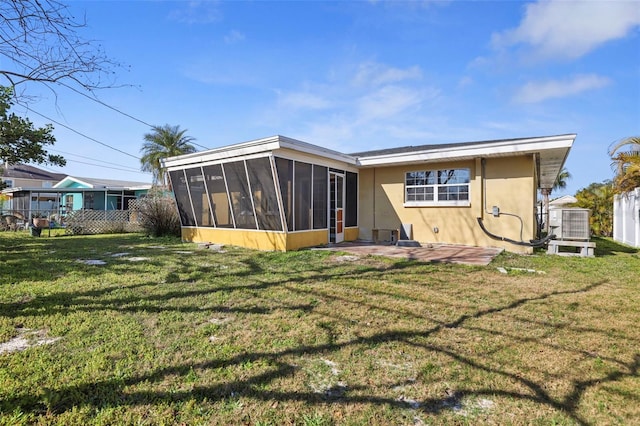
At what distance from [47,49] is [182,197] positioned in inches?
256

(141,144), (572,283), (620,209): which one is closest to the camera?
(572,283)

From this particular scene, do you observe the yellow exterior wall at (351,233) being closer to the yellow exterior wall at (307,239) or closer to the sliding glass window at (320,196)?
the yellow exterior wall at (307,239)

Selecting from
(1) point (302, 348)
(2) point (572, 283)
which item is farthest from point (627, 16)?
(1) point (302, 348)

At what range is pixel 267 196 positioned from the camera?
28.3ft

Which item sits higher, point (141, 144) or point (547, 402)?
point (141, 144)

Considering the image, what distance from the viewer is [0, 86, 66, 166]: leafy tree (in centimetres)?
901

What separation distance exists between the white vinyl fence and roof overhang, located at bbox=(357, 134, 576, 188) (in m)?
3.57

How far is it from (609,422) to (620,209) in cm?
1618

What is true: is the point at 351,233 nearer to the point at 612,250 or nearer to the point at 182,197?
the point at 182,197

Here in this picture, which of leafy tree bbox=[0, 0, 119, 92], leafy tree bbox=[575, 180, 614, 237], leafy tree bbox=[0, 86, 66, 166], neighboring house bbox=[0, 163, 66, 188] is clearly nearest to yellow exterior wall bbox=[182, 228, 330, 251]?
leafy tree bbox=[0, 0, 119, 92]

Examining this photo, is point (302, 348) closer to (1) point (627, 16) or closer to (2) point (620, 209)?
(1) point (627, 16)

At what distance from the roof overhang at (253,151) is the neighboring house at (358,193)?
29 mm

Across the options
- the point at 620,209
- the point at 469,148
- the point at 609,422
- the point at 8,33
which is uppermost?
the point at 8,33

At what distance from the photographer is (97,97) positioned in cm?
566
